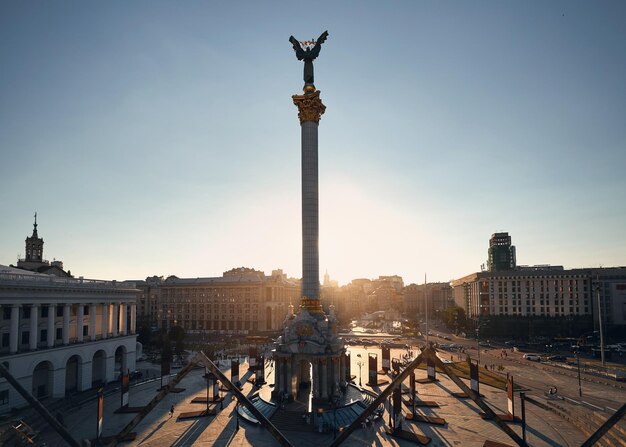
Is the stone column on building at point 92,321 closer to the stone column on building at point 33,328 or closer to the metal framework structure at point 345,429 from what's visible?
the stone column on building at point 33,328

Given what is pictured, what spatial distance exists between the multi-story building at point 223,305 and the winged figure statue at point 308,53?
104991mm

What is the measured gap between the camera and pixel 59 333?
65.5m

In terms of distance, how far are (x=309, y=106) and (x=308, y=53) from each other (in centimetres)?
1012

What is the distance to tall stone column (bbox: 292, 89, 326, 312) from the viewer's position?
67.2 metres

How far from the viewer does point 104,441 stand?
45656 mm

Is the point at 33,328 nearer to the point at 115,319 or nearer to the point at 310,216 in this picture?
the point at 115,319

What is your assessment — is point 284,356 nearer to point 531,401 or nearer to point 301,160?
point 301,160

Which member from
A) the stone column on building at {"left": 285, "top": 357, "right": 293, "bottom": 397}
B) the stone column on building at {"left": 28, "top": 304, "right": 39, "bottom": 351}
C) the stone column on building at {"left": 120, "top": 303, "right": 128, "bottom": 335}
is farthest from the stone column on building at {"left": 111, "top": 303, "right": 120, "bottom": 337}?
the stone column on building at {"left": 285, "top": 357, "right": 293, "bottom": 397}

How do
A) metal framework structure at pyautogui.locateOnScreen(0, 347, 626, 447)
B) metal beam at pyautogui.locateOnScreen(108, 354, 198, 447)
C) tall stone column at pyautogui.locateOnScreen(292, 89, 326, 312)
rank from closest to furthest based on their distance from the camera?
metal framework structure at pyautogui.locateOnScreen(0, 347, 626, 447), metal beam at pyautogui.locateOnScreen(108, 354, 198, 447), tall stone column at pyautogui.locateOnScreen(292, 89, 326, 312)

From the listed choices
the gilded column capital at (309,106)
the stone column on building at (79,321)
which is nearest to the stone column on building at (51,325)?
the stone column on building at (79,321)

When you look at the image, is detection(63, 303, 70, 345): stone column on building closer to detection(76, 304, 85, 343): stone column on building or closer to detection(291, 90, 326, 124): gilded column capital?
detection(76, 304, 85, 343): stone column on building

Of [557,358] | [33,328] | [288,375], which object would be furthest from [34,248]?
[557,358]

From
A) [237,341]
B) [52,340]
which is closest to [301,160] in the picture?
[52,340]

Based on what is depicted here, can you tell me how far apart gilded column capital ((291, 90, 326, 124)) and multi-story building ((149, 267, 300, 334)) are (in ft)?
338
